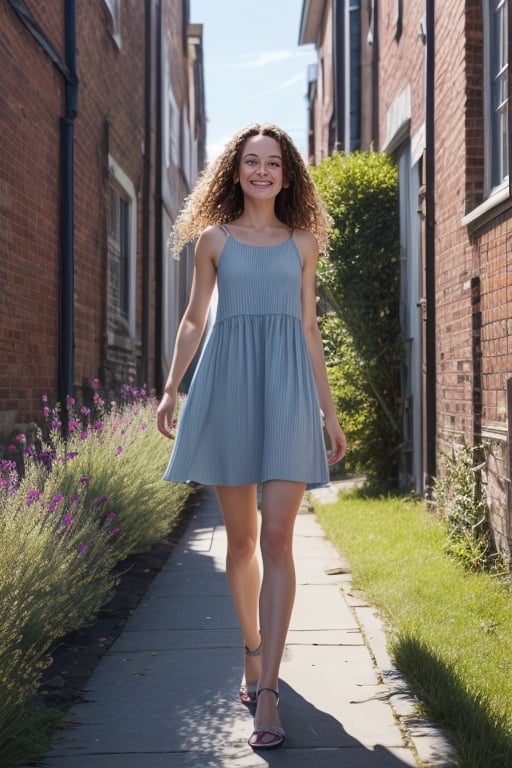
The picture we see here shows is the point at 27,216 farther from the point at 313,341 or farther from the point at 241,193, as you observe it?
the point at 313,341

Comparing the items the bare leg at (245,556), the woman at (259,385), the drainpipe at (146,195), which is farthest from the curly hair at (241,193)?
the drainpipe at (146,195)

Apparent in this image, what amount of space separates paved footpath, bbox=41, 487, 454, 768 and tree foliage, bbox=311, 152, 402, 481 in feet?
13.6

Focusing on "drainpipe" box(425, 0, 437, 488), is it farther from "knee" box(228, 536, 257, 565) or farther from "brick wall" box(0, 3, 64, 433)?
"knee" box(228, 536, 257, 565)

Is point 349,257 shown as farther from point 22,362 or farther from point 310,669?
point 310,669

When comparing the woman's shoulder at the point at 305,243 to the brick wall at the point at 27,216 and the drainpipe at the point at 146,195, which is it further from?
the drainpipe at the point at 146,195

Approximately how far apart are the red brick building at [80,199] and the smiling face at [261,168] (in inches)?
113

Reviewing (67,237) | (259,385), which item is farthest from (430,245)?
(259,385)

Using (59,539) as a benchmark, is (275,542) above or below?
above

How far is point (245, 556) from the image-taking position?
355cm

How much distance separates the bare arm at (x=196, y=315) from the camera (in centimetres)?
357

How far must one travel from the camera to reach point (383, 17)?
1055 cm

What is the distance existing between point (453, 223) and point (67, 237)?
297 cm

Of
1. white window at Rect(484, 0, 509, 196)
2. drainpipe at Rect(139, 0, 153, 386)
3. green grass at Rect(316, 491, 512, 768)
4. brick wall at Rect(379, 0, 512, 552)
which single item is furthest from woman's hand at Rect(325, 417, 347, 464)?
drainpipe at Rect(139, 0, 153, 386)

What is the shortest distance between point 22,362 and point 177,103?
39.2 feet
